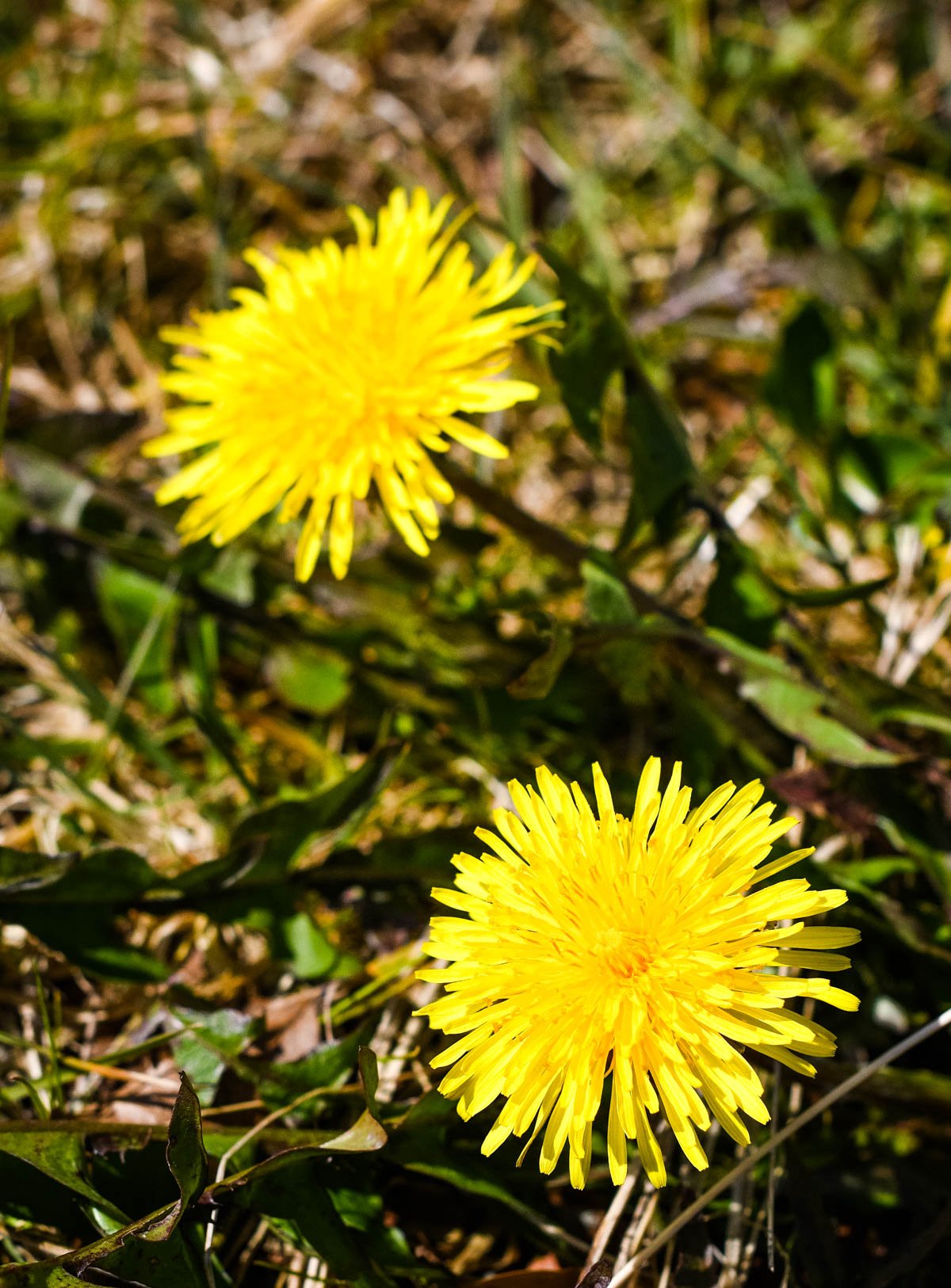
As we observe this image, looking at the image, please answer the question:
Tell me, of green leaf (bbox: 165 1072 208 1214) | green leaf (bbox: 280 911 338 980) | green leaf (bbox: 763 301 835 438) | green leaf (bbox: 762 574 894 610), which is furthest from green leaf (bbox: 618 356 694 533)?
green leaf (bbox: 165 1072 208 1214)

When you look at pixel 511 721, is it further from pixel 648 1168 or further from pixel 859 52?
pixel 859 52

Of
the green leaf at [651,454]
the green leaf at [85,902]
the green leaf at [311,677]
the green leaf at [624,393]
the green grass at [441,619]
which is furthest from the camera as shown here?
the green leaf at [311,677]

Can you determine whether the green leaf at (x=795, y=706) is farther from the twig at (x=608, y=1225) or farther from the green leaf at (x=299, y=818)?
the twig at (x=608, y=1225)

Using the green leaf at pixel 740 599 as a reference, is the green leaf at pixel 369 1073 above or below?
below

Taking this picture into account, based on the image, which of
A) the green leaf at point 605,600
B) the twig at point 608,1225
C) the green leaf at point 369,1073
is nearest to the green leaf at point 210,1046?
the green leaf at point 369,1073

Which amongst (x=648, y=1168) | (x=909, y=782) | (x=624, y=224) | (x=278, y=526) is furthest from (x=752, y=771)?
(x=624, y=224)

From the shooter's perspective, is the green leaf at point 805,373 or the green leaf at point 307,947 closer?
the green leaf at point 307,947
